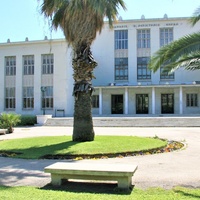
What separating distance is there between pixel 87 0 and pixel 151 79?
25856 mm

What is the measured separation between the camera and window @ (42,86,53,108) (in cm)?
3909

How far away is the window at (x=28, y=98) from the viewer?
39688 millimetres

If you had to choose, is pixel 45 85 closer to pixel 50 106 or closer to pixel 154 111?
pixel 50 106

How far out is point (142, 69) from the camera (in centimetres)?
3822

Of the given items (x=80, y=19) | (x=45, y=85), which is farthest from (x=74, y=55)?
(x=45, y=85)

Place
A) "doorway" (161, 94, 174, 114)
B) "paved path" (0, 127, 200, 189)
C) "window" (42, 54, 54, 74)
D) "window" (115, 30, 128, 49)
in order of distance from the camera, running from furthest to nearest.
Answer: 1. "window" (42, 54, 54, 74)
2. "window" (115, 30, 128, 49)
3. "doorway" (161, 94, 174, 114)
4. "paved path" (0, 127, 200, 189)

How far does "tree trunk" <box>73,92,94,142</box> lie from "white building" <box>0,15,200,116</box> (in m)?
22.4

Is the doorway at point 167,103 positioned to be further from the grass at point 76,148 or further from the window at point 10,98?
the grass at point 76,148

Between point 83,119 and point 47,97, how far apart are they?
26.3m

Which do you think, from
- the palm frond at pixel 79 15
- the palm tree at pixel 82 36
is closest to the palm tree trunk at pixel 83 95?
the palm tree at pixel 82 36

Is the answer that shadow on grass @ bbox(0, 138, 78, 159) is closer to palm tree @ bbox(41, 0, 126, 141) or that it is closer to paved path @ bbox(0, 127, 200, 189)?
paved path @ bbox(0, 127, 200, 189)

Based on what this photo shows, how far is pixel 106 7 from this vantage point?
1361 centimetres

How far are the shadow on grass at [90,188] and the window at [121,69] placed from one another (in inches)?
1259

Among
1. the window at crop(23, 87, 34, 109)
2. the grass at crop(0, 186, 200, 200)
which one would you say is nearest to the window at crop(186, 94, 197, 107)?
the window at crop(23, 87, 34, 109)
